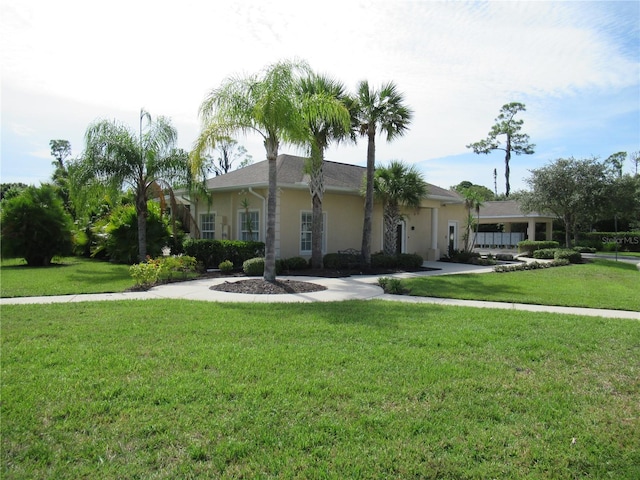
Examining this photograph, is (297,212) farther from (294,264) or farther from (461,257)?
(461,257)

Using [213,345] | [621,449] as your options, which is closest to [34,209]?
[213,345]

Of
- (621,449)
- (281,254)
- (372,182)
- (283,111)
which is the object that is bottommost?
(621,449)

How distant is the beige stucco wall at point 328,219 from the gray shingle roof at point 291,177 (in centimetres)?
47

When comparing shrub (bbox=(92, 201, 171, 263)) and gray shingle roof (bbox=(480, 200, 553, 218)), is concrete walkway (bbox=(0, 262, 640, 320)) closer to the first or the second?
shrub (bbox=(92, 201, 171, 263))

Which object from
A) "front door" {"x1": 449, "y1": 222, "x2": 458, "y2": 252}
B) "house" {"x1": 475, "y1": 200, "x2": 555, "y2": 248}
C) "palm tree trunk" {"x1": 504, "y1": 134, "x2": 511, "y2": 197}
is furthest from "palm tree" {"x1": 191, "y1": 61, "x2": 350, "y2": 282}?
"palm tree trunk" {"x1": 504, "y1": 134, "x2": 511, "y2": 197}

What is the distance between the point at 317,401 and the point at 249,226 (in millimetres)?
13635

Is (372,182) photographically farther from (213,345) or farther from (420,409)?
(420,409)

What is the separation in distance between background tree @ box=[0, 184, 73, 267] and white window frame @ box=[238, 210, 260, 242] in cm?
758

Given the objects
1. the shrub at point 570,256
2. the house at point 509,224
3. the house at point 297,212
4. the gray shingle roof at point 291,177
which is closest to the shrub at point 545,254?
the shrub at point 570,256

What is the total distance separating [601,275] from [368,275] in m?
8.95

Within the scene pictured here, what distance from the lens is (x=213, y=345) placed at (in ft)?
19.2

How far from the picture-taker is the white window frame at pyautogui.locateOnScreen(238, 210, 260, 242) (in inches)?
702

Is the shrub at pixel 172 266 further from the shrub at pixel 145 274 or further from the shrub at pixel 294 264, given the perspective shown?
the shrub at pixel 294 264

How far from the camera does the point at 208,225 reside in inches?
805
